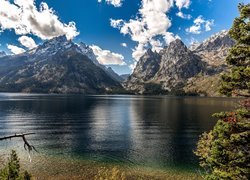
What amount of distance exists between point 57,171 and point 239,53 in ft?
165

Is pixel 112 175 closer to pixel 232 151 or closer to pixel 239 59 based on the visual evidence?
pixel 232 151

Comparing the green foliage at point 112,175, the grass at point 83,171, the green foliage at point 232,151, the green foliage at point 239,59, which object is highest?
the green foliage at point 239,59

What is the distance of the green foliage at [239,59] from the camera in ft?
95.1

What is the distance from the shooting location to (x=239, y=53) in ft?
98.3

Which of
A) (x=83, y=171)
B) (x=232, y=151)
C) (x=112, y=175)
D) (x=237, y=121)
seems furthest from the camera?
(x=83, y=171)

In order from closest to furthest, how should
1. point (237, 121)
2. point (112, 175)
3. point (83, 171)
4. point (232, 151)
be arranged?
1. point (237, 121)
2. point (232, 151)
3. point (112, 175)
4. point (83, 171)

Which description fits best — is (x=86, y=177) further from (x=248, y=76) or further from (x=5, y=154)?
(x=248, y=76)

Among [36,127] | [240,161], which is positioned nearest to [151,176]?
[240,161]

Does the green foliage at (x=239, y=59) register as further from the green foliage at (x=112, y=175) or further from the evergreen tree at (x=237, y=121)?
the green foliage at (x=112, y=175)

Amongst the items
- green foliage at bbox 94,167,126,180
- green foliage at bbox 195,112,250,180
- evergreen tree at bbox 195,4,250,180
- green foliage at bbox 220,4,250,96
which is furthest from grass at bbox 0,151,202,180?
green foliage at bbox 220,4,250,96

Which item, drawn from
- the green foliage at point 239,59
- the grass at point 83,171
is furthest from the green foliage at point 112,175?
the green foliage at point 239,59

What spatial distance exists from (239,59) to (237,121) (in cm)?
735

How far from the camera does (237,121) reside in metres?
29.8

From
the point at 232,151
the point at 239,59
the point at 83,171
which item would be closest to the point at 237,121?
the point at 232,151
